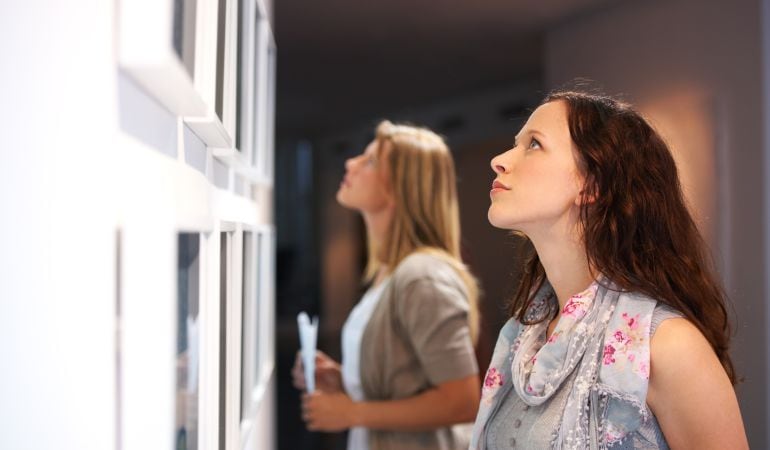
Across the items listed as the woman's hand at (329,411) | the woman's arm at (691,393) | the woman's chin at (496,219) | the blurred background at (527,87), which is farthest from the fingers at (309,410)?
the woman's arm at (691,393)

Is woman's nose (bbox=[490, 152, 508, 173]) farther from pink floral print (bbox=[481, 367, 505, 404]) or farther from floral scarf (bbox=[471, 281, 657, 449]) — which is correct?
pink floral print (bbox=[481, 367, 505, 404])

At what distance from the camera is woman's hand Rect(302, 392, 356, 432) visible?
1.96 metres

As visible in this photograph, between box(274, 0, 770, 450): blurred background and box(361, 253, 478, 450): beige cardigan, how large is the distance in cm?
17

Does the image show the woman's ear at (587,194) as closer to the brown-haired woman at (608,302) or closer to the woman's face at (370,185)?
the brown-haired woman at (608,302)

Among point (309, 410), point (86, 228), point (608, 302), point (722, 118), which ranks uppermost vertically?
point (722, 118)

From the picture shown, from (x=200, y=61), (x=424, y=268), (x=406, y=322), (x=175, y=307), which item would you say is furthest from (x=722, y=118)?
(x=175, y=307)

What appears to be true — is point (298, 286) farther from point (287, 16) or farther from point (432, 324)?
point (432, 324)

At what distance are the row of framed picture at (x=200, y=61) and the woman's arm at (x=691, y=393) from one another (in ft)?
2.25

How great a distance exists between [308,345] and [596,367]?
0.97 meters

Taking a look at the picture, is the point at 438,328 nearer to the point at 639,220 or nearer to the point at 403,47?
the point at 639,220

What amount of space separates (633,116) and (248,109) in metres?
0.68

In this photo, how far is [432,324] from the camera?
1.86 m

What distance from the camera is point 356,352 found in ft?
6.84

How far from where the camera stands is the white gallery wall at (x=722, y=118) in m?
2.90
